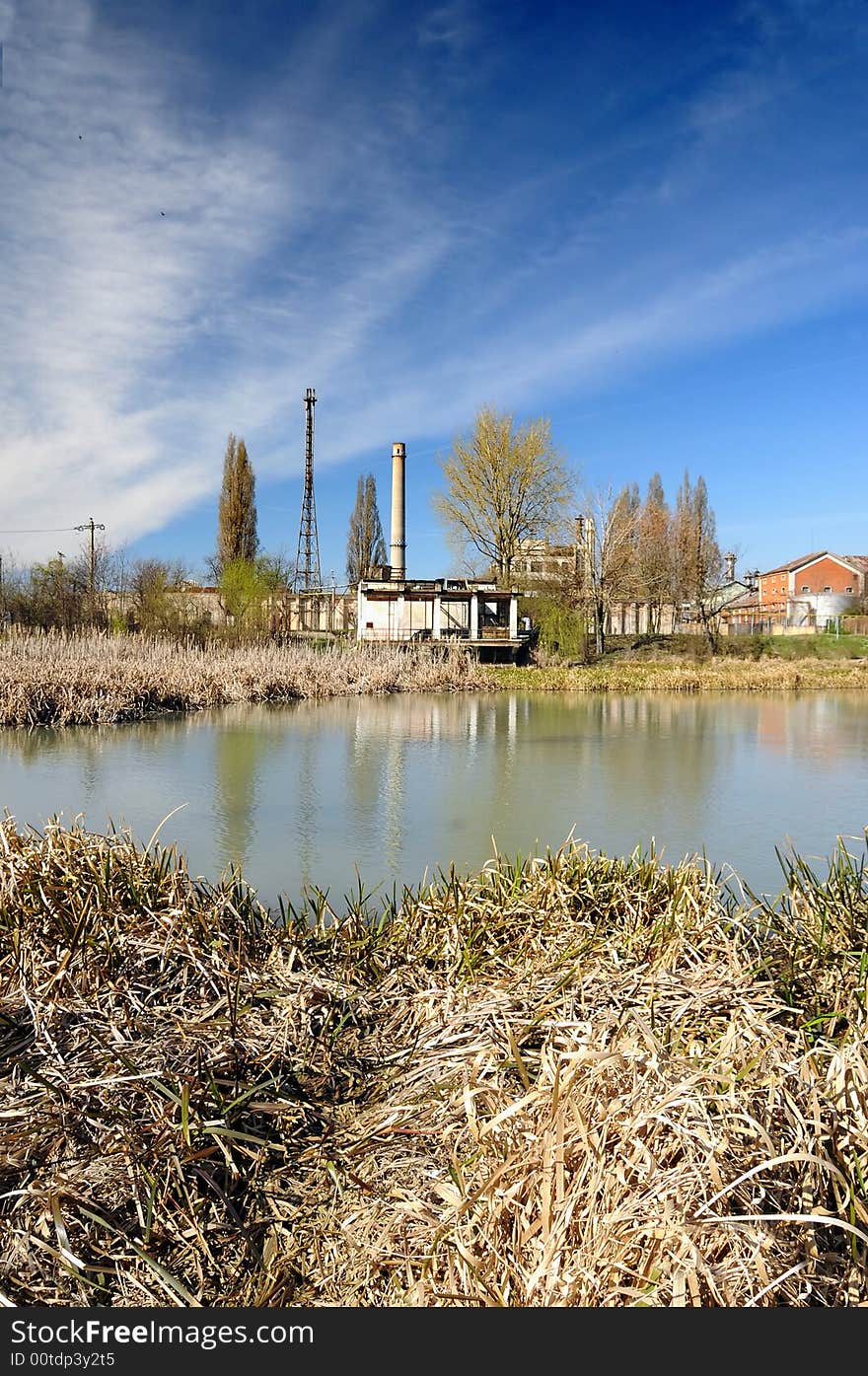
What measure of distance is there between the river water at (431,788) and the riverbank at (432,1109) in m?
0.88

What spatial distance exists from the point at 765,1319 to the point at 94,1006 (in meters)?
1.85

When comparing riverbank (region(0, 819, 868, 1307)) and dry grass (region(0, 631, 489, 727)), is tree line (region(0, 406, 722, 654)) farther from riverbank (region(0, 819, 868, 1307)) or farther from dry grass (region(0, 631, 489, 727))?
riverbank (region(0, 819, 868, 1307))

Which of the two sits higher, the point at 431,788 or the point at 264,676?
the point at 264,676

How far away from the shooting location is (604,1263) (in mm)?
1380

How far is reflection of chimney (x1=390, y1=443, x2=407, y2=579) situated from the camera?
105 ft

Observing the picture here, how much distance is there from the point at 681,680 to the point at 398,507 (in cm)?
1648

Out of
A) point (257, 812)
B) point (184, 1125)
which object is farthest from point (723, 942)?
point (257, 812)

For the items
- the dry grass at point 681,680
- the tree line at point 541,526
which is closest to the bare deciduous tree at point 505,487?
the tree line at point 541,526

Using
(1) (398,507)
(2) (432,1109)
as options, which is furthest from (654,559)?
(2) (432,1109)

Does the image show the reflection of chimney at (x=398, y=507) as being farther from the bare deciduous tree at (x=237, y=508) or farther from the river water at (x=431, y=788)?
the river water at (x=431, y=788)

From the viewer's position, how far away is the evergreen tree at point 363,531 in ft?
148

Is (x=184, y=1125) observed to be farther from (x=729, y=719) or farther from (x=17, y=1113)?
(x=729, y=719)

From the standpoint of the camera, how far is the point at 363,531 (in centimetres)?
4534

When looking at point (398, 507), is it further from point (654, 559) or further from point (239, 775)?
point (239, 775)
